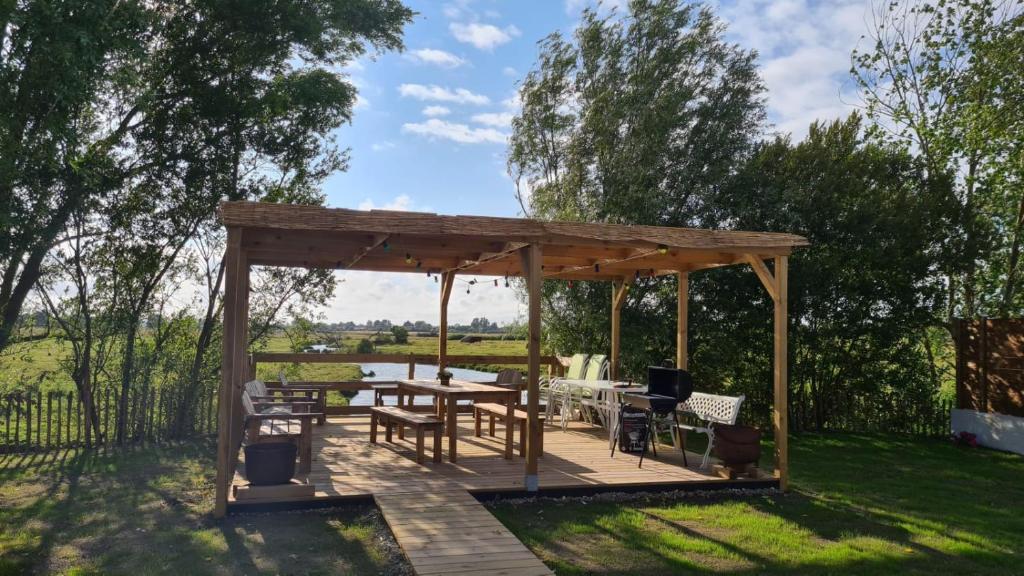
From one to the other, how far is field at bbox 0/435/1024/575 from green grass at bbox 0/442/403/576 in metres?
0.01

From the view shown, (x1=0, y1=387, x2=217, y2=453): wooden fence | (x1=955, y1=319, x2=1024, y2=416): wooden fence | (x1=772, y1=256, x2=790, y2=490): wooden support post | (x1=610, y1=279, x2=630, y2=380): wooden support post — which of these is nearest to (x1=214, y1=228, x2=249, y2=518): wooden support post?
(x1=0, y1=387, x2=217, y2=453): wooden fence

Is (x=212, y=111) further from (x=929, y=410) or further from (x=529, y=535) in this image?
(x=929, y=410)

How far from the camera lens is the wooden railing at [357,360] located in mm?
9203

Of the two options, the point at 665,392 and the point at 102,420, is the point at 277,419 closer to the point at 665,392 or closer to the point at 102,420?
the point at 665,392

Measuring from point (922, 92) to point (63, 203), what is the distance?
1300 centimetres

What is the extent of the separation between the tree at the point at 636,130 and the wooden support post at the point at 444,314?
7.70 feet

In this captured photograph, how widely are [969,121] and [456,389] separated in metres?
9.58

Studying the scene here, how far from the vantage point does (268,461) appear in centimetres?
523

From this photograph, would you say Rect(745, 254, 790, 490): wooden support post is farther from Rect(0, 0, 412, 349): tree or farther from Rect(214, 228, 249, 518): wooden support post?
Rect(0, 0, 412, 349): tree

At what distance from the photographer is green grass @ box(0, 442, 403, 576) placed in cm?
411

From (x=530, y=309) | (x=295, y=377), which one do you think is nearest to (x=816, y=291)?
(x=530, y=309)

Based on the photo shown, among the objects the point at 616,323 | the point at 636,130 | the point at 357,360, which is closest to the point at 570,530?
the point at 616,323

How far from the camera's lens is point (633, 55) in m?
12.1

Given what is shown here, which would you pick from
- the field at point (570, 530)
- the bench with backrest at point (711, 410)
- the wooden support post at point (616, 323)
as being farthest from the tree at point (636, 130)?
the field at point (570, 530)
